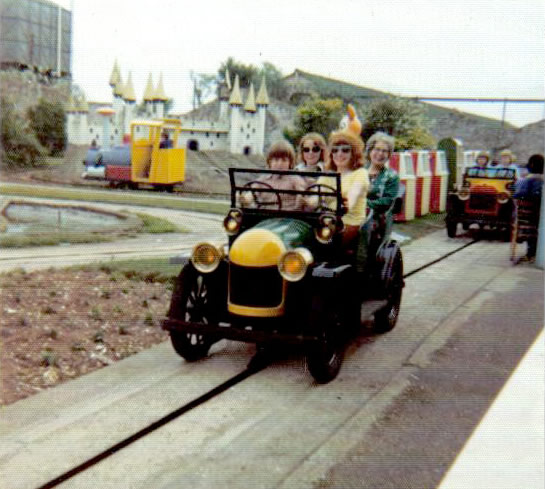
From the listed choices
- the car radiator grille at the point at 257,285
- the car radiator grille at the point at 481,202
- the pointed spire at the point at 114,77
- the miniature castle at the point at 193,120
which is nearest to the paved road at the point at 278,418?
the car radiator grille at the point at 257,285

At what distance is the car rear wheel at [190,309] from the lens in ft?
17.0

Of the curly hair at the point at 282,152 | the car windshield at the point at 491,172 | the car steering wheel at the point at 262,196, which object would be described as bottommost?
the car steering wheel at the point at 262,196

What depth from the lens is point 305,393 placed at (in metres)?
4.86

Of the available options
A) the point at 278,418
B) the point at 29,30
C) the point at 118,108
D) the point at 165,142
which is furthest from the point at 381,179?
the point at 118,108

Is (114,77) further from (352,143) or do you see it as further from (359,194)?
(359,194)

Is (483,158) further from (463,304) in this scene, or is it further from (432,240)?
(463,304)

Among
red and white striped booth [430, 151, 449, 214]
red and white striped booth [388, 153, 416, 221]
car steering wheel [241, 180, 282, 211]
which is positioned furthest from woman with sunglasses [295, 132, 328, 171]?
red and white striped booth [430, 151, 449, 214]

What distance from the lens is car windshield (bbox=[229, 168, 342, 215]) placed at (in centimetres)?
542

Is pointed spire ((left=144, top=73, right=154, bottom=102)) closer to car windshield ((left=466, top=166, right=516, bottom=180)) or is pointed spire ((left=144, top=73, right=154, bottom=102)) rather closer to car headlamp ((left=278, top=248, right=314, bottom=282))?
car windshield ((left=466, top=166, right=516, bottom=180))

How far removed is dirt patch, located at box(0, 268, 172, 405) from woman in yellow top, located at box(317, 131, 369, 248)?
188 cm

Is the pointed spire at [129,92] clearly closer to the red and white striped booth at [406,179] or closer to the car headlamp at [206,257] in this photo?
the red and white striped booth at [406,179]

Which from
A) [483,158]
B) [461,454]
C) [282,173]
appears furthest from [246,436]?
[483,158]

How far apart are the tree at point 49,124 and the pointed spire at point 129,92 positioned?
473 centimetres

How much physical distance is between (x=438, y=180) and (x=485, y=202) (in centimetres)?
459
